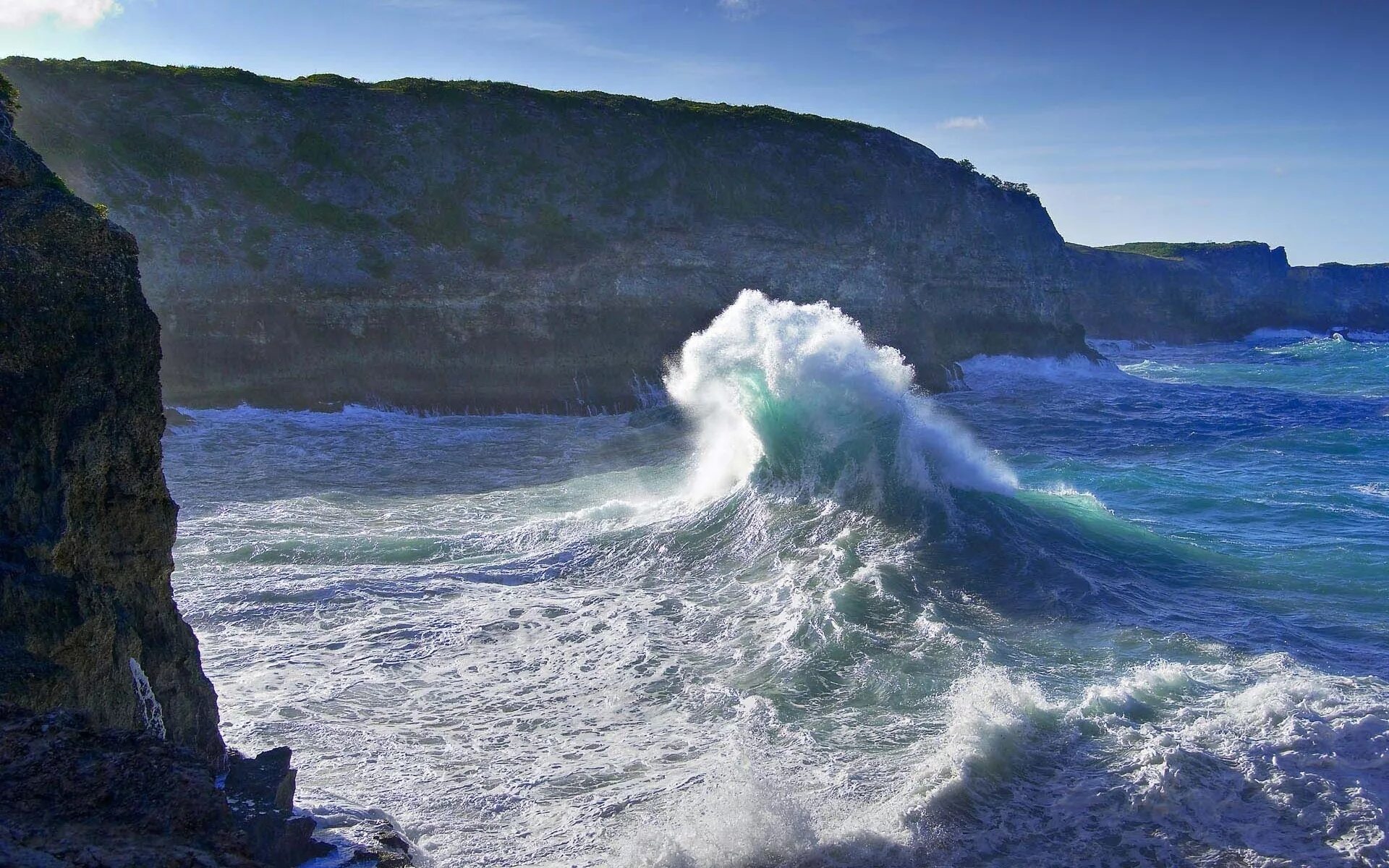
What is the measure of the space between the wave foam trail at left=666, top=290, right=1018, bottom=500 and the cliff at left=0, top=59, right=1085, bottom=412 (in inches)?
474

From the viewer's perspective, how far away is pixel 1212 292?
65.4 m

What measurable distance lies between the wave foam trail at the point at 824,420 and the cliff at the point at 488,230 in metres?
12.0

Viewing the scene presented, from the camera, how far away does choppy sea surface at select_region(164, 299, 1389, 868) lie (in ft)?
21.2

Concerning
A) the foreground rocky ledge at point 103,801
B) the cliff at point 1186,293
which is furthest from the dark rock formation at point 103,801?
the cliff at point 1186,293

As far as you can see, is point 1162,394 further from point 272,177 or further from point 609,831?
point 609,831

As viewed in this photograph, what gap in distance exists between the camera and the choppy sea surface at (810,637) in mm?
6453

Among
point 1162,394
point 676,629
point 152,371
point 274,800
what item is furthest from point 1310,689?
point 1162,394

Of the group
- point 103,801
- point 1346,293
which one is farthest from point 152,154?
point 1346,293

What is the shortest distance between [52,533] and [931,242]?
34499 millimetres

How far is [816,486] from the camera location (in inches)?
536

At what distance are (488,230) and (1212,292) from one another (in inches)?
2093

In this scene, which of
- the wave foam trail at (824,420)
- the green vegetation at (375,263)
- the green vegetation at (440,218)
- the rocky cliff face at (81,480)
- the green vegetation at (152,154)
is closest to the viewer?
the rocky cliff face at (81,480)

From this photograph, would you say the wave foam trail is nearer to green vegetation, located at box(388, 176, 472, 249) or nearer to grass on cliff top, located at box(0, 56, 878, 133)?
green vegetation, located at box(388, 176, 472, 249)

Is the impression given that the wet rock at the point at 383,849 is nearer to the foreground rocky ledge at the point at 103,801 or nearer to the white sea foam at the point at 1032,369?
the foreground rocky ledge at the point at 103,801
